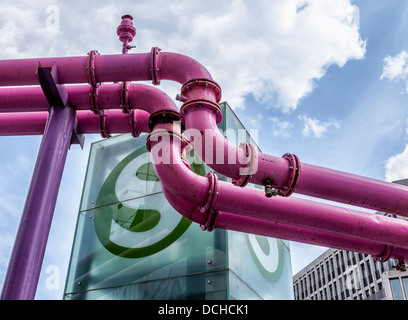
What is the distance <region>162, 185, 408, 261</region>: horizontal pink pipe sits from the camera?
770cm

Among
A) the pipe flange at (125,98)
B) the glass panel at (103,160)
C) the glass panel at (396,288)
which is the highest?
the glass panel at (396,288)

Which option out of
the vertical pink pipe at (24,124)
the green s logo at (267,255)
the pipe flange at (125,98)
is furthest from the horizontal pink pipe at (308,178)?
the green s logo at (267,255)

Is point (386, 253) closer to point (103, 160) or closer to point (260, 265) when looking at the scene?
point (260, 265)

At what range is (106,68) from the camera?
7723 millimetres

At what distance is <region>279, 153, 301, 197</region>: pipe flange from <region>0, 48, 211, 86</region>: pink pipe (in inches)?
94.6

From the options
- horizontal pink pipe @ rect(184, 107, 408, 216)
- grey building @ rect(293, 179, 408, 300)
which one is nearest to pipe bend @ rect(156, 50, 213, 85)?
horizontal pink pipe @ rect(184, 107, 408, 216)

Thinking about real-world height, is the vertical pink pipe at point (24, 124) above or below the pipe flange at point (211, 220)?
above

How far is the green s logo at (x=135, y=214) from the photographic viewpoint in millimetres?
10945

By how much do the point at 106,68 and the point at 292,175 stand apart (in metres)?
3.92

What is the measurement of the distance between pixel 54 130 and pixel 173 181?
308 cm

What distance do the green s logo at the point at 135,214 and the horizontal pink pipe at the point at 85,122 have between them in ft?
9.64

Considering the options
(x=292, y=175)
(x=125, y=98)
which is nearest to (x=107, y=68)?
(x=125, y=98)

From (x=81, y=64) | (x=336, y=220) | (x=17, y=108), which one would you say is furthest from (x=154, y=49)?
(x=336, y=220)

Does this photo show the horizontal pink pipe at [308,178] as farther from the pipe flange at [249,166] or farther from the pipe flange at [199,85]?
the pipe flange at [199,85]
